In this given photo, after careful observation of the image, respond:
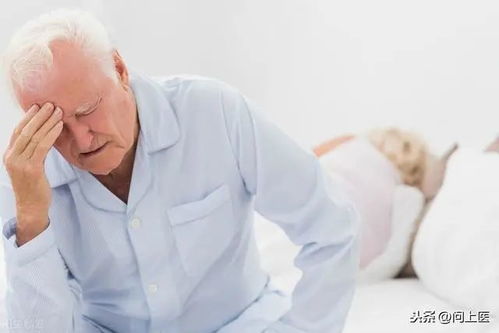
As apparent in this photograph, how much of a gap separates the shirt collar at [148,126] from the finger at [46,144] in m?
0.13

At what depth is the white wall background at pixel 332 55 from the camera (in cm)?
231

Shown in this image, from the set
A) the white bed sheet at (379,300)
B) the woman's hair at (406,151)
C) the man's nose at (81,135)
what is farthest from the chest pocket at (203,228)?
the woman's hair at (406,151)

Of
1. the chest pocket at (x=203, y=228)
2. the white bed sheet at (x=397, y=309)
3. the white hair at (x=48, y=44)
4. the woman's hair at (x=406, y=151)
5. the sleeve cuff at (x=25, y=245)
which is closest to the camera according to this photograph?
the white hair at (x=48, y=44)

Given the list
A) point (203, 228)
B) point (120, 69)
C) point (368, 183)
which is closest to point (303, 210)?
point (203, 228)

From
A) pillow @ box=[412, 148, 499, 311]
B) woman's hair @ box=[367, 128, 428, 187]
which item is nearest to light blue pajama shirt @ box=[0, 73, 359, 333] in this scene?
pillow @ box=[412, 148, 499, 311]

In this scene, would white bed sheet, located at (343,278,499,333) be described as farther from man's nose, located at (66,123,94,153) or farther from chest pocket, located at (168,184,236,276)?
man's nose, located at (66,123,94,153)

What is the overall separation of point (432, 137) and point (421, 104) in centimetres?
10

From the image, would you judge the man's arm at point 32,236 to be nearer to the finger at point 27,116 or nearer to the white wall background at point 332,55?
the finger at point 27,116

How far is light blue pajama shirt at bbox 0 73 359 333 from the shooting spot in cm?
140

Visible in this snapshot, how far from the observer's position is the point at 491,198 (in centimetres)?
184

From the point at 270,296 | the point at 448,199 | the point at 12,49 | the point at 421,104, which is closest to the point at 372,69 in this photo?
the point at 421,104

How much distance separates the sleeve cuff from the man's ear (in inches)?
10.1

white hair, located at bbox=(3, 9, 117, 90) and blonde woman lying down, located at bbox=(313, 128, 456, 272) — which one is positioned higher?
white hair, located at bbox=(3, 9, 117, 90)

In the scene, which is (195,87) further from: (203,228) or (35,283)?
(35,283)
